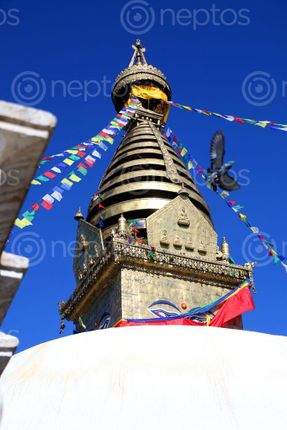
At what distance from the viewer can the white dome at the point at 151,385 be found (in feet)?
19.3

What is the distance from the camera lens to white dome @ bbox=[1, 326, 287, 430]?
19.3 ft

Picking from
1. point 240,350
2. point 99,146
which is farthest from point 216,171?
point 240,350

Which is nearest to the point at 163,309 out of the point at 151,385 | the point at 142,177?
the point at 142,177

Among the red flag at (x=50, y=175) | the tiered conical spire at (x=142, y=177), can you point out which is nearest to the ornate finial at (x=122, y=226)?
the tiered conical spire at (x=142, y=177)

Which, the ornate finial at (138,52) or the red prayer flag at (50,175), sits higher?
the ornate finial at (138,52)

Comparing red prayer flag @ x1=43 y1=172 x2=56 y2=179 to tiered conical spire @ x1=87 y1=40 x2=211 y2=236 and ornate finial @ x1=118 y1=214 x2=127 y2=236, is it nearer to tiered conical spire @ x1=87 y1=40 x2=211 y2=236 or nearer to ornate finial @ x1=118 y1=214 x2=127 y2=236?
ornate finial @ x1=118 y1=214 x2=127 y2=236

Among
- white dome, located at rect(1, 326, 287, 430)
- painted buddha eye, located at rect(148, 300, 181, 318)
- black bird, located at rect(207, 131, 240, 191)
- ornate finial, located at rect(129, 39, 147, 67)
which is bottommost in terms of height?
white dome, located at rect(1, 326, 287, 430)

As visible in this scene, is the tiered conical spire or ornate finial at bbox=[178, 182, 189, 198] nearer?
ornate finial at bbox=[178, 182, 189, 198]

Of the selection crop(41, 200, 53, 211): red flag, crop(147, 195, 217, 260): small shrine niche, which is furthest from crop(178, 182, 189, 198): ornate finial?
crop(41, 200, 53, 211): red flag

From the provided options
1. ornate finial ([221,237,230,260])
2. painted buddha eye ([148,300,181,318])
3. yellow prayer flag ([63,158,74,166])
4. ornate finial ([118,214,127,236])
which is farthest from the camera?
ornate finial ([221,237,230,260])

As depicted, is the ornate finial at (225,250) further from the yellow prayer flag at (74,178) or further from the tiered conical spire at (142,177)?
the yellow prayer flag at (74,178)

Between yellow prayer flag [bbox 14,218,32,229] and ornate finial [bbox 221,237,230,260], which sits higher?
ornate finial [bbox 221,237,230,260]

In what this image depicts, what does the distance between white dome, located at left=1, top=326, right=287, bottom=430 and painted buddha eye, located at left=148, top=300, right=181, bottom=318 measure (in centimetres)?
1002

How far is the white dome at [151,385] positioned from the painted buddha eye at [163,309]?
10017 millimetres
